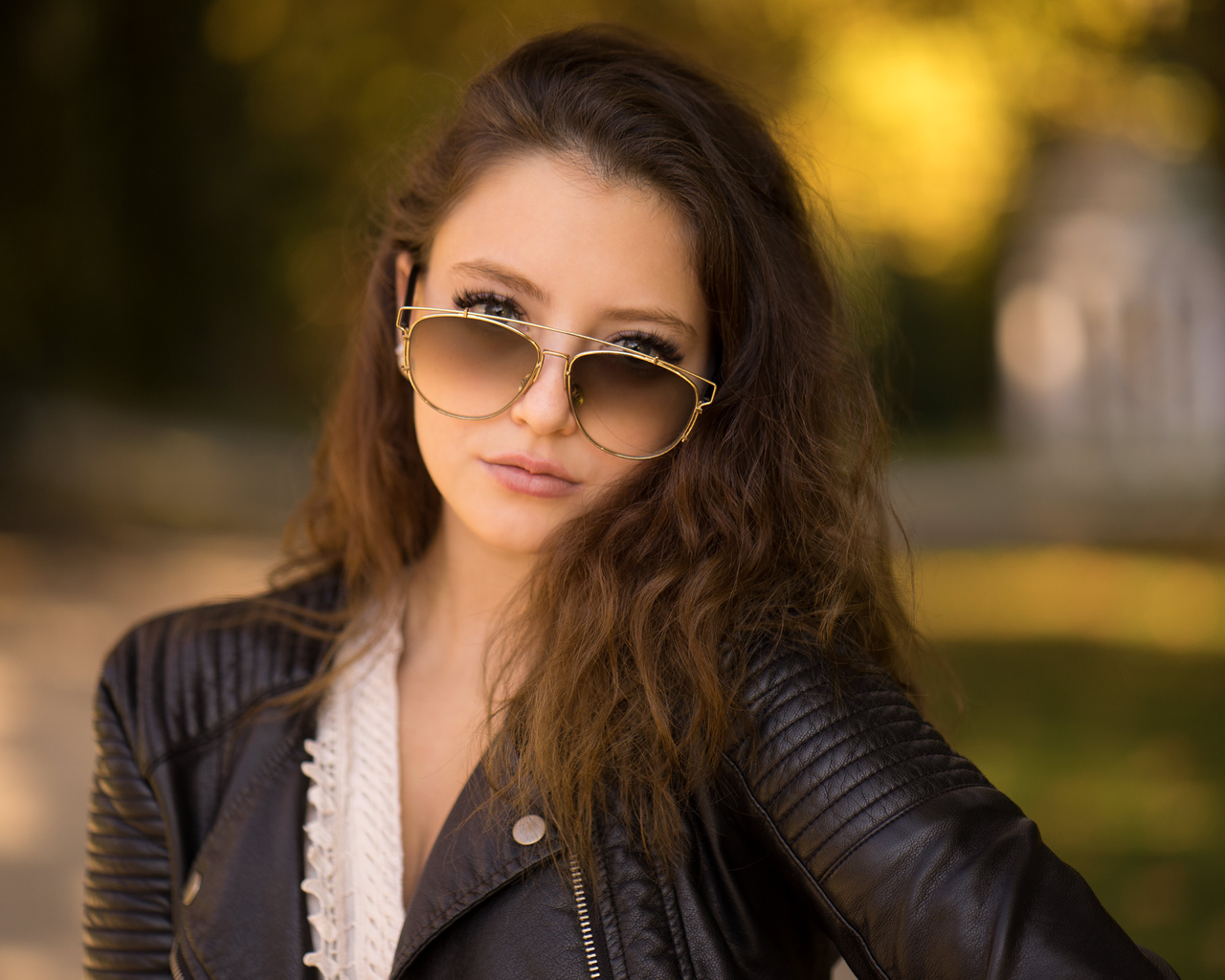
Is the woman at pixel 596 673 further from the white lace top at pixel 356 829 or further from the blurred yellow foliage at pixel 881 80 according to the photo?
the blurred yellow foliage at pixel 881 80

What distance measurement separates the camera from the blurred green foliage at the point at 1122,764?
10.1 feet

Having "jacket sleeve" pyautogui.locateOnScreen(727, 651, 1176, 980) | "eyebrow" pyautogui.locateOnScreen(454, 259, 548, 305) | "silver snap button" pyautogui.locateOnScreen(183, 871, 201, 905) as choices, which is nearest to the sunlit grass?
"jacket sleeve" pyautogui.locateOnScreen(727, 651, 1176, 980)

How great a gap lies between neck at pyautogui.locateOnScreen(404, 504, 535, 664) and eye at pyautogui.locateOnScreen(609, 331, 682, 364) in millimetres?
400

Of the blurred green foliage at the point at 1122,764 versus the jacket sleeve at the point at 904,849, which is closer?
the jacket sleeve at the point at 904,849

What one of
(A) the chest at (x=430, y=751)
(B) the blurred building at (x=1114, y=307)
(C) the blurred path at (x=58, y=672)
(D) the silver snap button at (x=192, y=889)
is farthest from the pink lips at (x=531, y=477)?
(B) the blurred building at (x=1114, y=307)

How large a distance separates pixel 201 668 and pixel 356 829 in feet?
1.43

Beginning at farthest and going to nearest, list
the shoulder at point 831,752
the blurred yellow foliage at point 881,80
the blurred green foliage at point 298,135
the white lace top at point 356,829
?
the blurred green foliage at point 298,135
the blurred yellow foliage at point 881,80
the white lace top at point 356,829
the shoulder at point 831,752

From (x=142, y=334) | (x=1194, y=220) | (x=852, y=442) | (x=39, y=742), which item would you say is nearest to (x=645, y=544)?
(x=852, y=442)

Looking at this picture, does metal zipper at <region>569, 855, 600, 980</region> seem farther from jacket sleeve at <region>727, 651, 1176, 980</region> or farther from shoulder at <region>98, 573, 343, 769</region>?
shoulder at <region>98, 573, 343, 769</region>

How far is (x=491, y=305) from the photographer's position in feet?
5.16

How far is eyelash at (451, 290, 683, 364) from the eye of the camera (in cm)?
155

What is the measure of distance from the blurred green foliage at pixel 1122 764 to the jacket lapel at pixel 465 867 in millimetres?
1485

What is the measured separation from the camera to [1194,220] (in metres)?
11.4

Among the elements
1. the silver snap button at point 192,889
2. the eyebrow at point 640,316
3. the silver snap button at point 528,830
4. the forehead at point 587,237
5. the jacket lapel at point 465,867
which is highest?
the forehead at point 587,237
